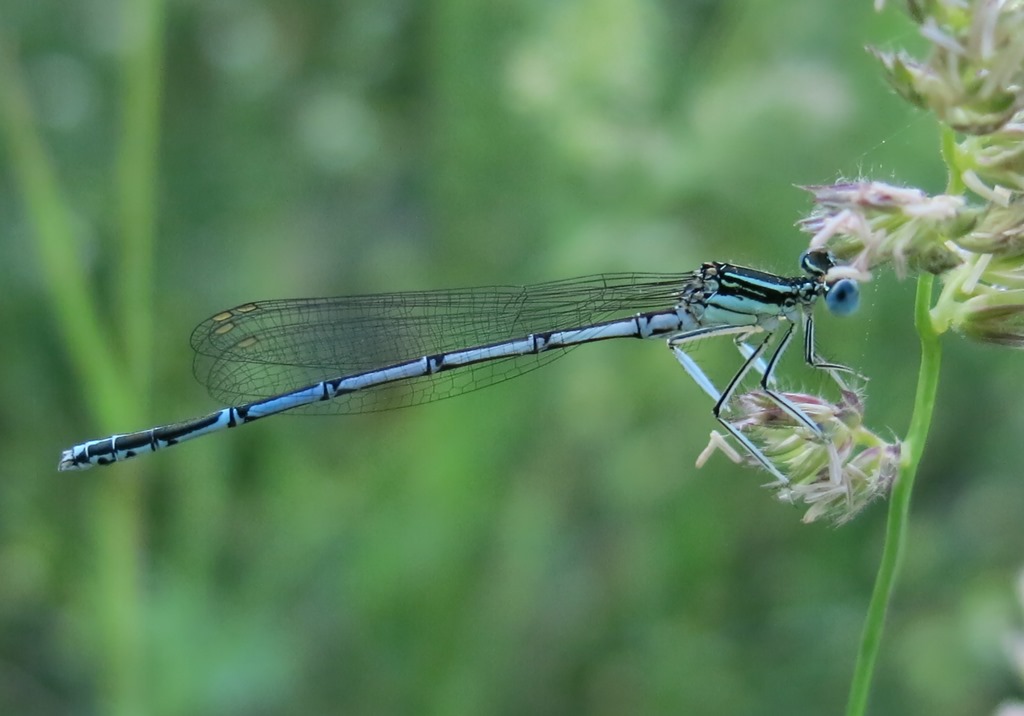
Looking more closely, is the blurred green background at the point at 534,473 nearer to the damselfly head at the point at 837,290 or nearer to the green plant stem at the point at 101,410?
the green plant stem at the point at 101,410

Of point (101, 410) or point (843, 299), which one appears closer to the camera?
point (843, 299)

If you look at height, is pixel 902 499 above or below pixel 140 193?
below

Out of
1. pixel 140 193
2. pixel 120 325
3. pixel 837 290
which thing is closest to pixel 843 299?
pixel 837 290

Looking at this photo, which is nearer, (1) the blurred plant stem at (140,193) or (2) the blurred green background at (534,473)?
(1) the blurred plant stem at (140,193)

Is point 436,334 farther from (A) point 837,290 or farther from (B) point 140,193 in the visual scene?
(A) point 837,290

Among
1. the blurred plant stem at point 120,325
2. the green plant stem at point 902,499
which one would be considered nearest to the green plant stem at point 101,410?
the blurred plant stem at point 120,325

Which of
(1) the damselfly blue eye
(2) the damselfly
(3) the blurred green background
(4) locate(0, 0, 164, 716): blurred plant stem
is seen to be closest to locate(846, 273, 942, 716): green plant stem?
(1) the damselfly blue eye

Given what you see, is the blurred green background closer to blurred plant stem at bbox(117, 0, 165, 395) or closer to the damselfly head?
blurred plant stem at bbox(117, 0, 165, 395)
